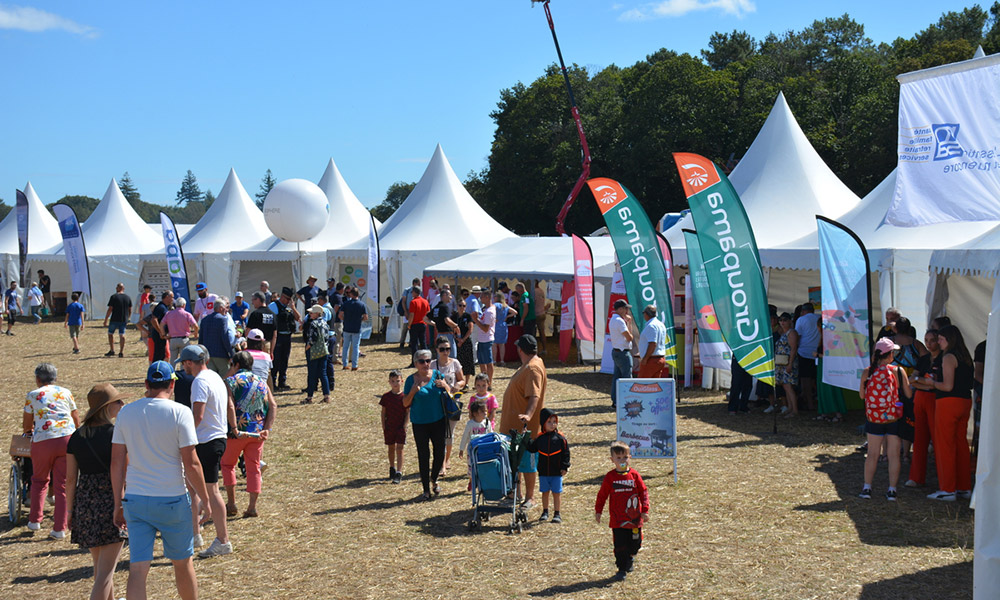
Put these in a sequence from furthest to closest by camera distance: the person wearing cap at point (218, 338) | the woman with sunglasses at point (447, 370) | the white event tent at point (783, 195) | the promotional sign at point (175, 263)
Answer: the promotional sign at point (175, 263) → the white event tent at point (783, 195) → the person wearing cap at point (218, 338) → the woman with sunglasses at point (447, 370)

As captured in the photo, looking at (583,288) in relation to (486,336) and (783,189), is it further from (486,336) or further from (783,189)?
(783,189)

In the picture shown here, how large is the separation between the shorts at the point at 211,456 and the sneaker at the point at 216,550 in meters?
0.45

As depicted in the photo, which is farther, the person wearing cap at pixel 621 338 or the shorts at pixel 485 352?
the shorts at pixel 485 352

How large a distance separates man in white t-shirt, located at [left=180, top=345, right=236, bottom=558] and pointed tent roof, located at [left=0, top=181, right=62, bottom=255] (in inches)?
1087

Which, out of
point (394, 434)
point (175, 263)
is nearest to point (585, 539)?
point (394, 434)

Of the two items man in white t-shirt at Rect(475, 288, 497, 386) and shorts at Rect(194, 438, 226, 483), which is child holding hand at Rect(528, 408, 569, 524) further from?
man in white t-shirt at Rect(475, 288, 497, 386)

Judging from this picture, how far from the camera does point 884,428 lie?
23.0 ft

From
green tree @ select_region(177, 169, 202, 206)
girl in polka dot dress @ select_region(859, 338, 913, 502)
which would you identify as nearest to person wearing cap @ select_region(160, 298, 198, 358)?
girl in polka dot dress @ select_region(859, 338, 913, 502)

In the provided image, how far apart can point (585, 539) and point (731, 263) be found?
4.04 meters

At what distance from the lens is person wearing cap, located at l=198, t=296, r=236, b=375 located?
1058cm

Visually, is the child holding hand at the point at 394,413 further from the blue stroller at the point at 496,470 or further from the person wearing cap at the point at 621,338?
the person wearing cap at the point at 621,338

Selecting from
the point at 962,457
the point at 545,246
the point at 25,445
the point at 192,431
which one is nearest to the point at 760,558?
the point at 962,457

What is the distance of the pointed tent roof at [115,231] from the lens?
2789cm

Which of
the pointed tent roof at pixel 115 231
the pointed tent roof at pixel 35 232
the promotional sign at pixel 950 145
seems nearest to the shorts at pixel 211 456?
the promotional sign at pixel 950 145
